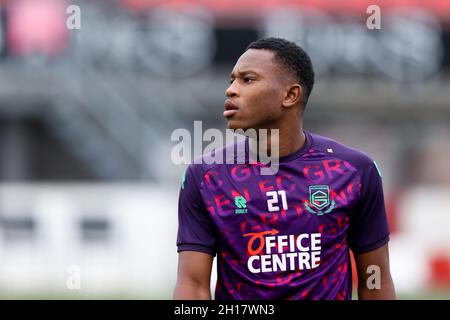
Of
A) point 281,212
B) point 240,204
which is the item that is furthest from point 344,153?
point 240,204

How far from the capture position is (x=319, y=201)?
16.8 ft

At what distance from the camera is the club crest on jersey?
510 cm

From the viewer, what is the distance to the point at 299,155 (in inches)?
207

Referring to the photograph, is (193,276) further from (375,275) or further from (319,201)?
(375,275)

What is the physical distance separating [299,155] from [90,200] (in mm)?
10862

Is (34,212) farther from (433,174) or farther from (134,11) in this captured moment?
(433,174)

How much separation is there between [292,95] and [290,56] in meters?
0.21

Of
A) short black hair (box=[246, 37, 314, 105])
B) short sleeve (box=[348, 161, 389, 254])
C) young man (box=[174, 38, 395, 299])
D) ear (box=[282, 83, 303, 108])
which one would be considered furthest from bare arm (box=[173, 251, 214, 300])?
short black hair (box=[246, 37, 314, 105])

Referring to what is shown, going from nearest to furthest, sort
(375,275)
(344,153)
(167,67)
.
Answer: (375,275), (344,153), (167,67)

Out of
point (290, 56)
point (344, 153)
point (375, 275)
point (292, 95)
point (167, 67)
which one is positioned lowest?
point (375, 275)

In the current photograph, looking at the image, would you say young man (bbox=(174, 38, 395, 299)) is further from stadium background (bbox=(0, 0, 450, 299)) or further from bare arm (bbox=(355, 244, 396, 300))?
stadium background (bbox=(0, 0, 450, 299))

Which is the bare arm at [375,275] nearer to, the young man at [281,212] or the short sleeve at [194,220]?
the young man at [281,212]

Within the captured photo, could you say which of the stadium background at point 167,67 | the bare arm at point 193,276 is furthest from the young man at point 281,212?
the stadium background at point 167,67
